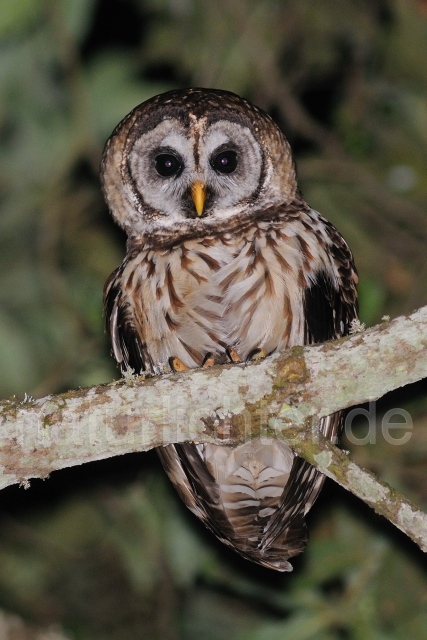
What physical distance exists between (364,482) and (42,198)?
3.13 metres

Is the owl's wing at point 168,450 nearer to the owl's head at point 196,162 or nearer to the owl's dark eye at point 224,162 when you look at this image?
→ the owl's head at point 196,162

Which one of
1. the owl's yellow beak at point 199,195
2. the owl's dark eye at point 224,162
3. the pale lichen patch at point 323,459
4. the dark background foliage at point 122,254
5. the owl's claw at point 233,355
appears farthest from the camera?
the dark background foliage at point 122,254

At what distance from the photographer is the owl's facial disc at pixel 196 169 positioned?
376 centimetres

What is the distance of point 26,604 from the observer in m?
5.33

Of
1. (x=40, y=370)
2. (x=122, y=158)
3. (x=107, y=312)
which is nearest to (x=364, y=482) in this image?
(x=107, y=312)

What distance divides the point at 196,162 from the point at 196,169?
0.03 metres

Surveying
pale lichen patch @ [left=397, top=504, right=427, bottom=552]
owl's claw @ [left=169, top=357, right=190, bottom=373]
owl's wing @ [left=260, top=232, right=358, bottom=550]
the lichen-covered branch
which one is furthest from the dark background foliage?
pale lichen patch @ [left=397, top=504, right=427, bottom=552]

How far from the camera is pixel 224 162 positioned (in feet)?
12.5

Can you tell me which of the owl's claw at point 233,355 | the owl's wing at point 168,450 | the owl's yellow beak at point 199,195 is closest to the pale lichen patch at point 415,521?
the owl's claw at point 233,355

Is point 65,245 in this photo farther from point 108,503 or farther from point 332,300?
point 332,300

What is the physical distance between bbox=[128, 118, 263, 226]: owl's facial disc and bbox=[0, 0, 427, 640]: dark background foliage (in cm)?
76

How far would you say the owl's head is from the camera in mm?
3771

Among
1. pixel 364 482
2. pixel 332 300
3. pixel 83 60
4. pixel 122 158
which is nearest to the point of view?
pixel 364 482

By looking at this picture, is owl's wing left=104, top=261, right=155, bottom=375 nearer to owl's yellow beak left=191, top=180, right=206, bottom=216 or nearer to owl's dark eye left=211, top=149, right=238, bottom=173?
owl's yellow beak left=191, top=180, right=206, bottom=216
